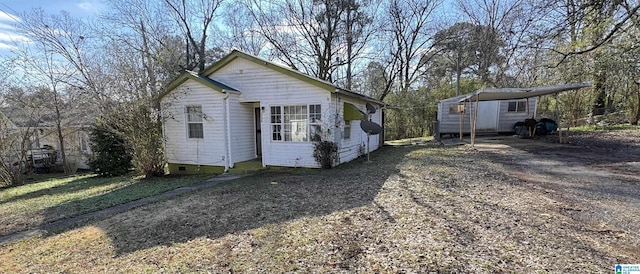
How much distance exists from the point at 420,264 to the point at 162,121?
10.3m

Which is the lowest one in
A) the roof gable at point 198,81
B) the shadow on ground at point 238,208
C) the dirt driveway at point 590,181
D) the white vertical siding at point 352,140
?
the shadow on ground at point 238,208

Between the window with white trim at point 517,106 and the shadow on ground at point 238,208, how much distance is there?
45.2 feet

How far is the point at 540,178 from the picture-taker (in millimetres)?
6719

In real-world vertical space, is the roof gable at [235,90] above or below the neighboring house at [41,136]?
above

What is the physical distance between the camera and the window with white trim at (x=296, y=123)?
941 cm

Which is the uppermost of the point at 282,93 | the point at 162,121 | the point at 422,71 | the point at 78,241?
the point at 422,71

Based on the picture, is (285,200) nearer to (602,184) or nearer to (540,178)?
(540,178)

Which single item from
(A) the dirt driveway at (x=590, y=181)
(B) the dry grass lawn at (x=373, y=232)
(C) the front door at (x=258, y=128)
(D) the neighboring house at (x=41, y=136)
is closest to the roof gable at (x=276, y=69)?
(C) the front door at (x=258, y=128)

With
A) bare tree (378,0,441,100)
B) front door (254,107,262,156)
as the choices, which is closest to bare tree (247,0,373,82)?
bare tree (378,0,441,100)

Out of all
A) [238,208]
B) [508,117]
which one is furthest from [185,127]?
[508,117]

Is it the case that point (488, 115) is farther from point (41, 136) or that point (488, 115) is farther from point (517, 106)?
point (41, 136)

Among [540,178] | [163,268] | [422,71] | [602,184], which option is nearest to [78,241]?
[163,268]

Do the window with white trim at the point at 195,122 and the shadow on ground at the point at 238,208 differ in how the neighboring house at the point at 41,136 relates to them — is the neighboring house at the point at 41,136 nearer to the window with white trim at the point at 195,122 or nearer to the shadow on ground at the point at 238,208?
the window with white trim at the point at 195,122

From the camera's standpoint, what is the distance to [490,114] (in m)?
17.9
